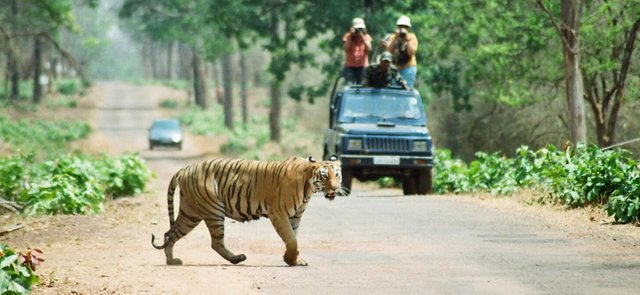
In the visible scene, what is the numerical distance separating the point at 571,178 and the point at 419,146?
5007 mm

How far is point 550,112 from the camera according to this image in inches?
1393

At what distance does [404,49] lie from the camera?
23.8 m

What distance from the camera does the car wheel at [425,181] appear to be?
22594 mm

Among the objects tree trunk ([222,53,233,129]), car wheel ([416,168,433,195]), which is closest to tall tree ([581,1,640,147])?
car wheel ([416,168,433,195])

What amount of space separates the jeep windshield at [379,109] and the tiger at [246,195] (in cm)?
→ 1061

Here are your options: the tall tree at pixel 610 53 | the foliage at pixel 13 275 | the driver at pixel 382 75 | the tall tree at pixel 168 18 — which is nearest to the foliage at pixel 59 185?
the driver at pixel 382 75

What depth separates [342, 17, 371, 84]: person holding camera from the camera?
24812mm

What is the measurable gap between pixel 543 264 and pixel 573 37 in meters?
11.6

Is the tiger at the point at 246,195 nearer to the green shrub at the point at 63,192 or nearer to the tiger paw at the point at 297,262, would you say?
the tiger paw at the point at 297,262

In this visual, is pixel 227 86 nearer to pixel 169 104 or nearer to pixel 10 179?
pixel 169 104

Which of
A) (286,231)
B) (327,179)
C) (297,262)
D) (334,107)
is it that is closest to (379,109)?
(334,107)

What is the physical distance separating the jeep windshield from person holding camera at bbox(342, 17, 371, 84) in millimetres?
2142

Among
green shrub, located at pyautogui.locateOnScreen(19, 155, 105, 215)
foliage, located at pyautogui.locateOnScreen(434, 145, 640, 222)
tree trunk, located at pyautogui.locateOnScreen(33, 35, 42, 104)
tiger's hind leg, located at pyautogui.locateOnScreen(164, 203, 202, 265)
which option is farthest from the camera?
tree trunk, located at pyautogui.locateOnScreen(33, 35, 42, 104)

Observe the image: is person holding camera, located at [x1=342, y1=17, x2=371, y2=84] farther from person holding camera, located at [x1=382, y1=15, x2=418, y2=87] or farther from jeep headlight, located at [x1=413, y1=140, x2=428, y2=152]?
jeep headlight, located at [x1=413, y1=140, x2=428, y2=152]
